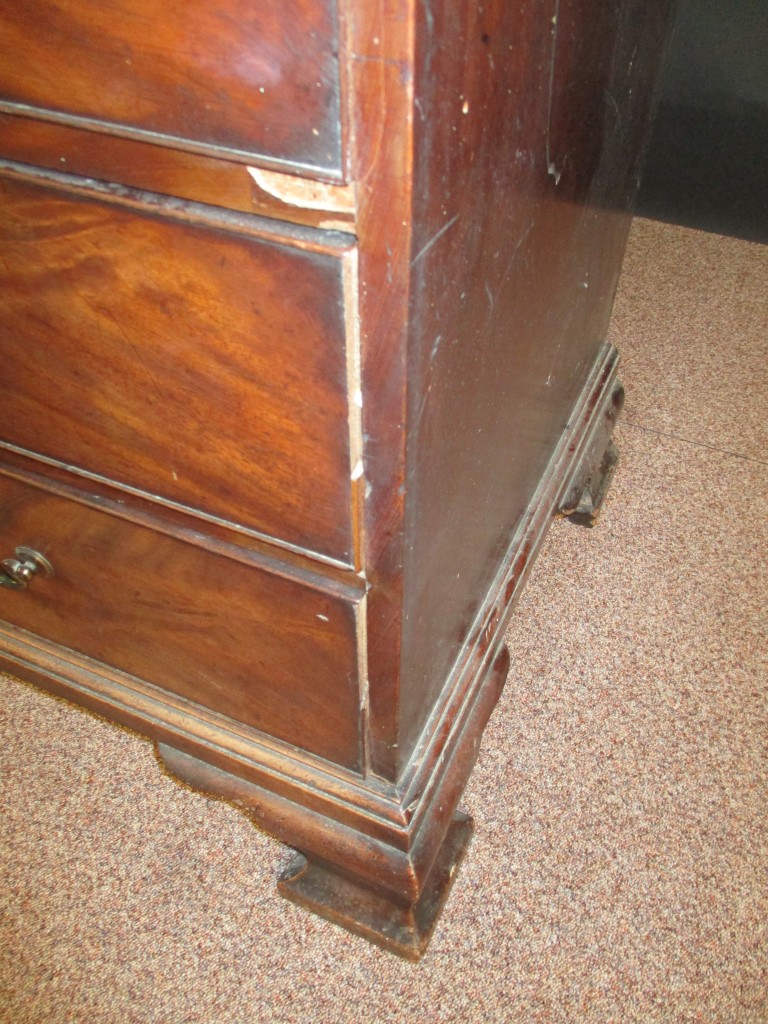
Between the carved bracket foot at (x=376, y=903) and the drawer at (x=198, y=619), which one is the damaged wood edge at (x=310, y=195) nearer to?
the drawer at (x=198, y=619)

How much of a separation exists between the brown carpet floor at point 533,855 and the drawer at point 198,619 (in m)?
0.23

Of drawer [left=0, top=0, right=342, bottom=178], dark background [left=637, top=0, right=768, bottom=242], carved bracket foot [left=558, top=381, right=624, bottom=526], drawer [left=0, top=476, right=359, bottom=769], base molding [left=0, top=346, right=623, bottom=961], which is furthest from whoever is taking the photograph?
dark background [left=637, top=0, right=768, bottom=242]

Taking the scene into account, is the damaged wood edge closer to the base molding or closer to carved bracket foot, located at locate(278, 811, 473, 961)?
the base molding

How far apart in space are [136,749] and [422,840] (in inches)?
15.4

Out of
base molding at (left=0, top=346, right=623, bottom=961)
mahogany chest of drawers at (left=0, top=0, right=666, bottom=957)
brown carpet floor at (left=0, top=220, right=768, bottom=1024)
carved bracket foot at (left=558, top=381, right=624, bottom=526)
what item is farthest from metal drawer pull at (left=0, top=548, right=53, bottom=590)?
carved bracket foot at (left=558, top=381, right=624, bottom=526)

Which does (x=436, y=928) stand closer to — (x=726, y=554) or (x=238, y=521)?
(x=238, y=521)

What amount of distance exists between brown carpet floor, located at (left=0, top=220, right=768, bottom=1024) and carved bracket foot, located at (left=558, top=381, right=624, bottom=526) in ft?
0.18

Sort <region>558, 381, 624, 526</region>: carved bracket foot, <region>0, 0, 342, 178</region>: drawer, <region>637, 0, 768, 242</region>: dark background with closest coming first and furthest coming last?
<region>0, 0, 342, 178</region>: drawer → <region>558, 381, 624, 526</region>: carved bracket foot → <region>637, 0, 768, 242</region>: dark background

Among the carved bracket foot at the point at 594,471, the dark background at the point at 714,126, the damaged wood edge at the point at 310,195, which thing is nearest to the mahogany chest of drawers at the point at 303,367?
the damaged wood edge at the point at 310,195

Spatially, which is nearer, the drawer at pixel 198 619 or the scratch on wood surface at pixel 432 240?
the scratch on wood surface at pixel 432 240

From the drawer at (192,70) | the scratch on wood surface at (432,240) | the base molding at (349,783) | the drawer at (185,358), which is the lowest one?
the base molding at (349,783)

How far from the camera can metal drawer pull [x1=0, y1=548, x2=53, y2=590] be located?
0.66 m

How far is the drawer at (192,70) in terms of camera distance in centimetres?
32

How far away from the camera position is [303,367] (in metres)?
0.42
